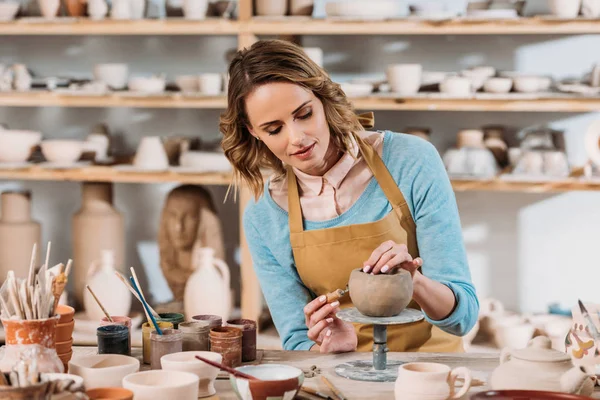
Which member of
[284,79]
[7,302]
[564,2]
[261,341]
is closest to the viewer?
[7,302]

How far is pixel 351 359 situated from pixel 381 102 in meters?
1.82

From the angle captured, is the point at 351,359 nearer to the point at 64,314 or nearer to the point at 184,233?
the point at 64,314

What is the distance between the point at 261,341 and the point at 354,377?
1.97 meters

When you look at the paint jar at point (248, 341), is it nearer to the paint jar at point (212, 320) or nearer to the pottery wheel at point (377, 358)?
the paint jar at point (212, 320)

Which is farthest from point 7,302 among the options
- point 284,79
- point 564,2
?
point 564,2

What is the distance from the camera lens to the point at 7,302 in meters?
1.66

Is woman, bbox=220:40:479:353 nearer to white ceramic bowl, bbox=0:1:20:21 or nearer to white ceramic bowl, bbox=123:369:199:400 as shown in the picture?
white ceramic bowl, bbox=123:369:199:400

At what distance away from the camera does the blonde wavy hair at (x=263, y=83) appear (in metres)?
2.11

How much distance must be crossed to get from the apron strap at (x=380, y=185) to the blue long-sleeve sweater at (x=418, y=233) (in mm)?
17

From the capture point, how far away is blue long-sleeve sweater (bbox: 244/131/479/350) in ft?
7.02

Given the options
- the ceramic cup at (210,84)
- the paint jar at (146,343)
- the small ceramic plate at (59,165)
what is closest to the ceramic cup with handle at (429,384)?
the paint jar at (146,343)

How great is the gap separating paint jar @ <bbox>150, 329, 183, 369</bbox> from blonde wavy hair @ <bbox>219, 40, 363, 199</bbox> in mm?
538

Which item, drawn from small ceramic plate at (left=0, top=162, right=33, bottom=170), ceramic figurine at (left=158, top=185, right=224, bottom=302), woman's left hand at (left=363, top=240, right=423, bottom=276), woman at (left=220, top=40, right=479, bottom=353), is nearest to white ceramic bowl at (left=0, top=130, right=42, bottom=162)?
small ceramic plate at (left=0, top=162, right=33, bottom=170)

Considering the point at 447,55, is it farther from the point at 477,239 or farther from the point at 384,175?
the point at 384,175
